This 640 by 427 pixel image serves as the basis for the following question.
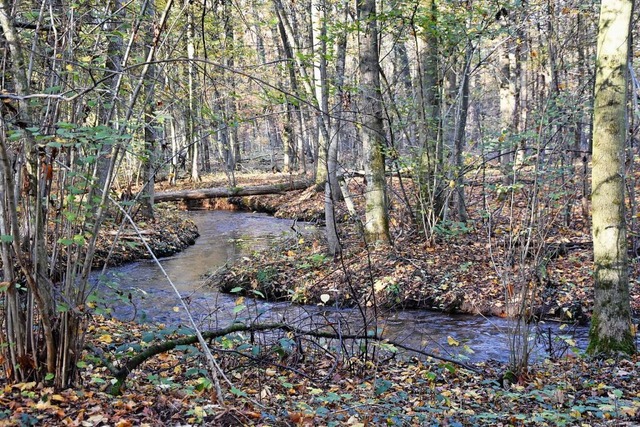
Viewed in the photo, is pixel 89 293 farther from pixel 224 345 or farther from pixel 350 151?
pixel 350 151

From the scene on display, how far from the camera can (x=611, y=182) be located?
546 centimetres

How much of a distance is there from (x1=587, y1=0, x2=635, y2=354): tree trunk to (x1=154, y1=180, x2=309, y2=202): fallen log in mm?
14990

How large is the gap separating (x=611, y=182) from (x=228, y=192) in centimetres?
1541

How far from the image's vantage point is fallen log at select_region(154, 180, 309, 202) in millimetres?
18984

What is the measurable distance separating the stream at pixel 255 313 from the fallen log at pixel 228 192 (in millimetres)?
4932

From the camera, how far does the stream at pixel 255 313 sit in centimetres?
640

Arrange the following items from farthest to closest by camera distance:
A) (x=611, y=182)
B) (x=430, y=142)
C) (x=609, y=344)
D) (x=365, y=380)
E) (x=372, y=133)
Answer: (x=430, y=142), (x=372, y=133), (x=609, y=344), (x=611, y=182), (x=365, y=380)

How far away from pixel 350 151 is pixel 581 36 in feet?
27.0

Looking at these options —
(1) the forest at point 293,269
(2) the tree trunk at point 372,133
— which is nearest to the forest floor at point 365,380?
(1) the forest at point 293,269

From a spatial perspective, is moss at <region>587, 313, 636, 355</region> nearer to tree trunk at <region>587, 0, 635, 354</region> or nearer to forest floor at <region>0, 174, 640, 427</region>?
tree trunk at <region>587, 0, 635, 354</region>

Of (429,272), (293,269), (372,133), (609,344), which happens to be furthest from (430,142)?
(609,344)

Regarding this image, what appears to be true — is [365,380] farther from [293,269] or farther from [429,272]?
[293,269]

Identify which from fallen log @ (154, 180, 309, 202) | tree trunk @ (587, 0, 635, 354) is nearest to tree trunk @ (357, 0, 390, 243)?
tree trunk @ (587, 0, 635, 354)

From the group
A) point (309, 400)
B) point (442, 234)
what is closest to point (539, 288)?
point (442, 234)
